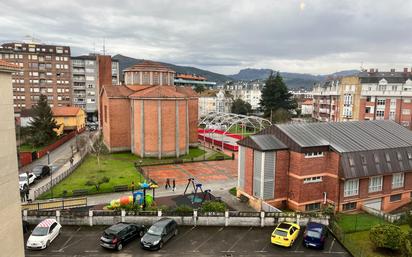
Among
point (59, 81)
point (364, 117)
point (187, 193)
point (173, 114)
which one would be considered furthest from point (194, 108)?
point (59, 81)

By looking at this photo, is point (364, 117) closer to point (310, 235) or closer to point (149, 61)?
point (149, 61)

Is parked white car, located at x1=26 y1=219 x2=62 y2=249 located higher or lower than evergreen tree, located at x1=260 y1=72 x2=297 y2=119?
lower

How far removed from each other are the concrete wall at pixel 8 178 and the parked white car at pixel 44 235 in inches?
265

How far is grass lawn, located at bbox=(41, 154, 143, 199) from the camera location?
32.1 m

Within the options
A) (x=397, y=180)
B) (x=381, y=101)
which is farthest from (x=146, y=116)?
(x=381, y=101)

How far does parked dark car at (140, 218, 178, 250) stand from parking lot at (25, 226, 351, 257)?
0.37 m

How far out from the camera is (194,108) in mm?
57594

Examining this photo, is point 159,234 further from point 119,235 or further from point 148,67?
point 148,67

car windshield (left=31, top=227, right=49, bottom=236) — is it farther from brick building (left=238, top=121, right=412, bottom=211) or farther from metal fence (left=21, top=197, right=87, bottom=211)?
brick building (left=238, top=121, right=412, bottom=211)

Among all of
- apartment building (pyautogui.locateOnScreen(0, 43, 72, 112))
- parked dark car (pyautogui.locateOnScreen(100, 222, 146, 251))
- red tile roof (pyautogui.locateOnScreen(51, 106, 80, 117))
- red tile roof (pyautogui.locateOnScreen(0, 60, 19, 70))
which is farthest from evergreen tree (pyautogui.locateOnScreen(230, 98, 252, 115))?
red tile roof (pyautogui.locateOnScreen(0, 60, 19, 70))

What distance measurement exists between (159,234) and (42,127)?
4492 cm

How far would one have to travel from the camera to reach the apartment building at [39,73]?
8319 centimetres

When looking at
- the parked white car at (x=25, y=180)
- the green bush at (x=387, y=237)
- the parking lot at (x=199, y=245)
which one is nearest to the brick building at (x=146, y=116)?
the parked white car at (x=25, y=180)

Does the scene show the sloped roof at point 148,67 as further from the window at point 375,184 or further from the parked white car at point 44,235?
the window at point 375,184
